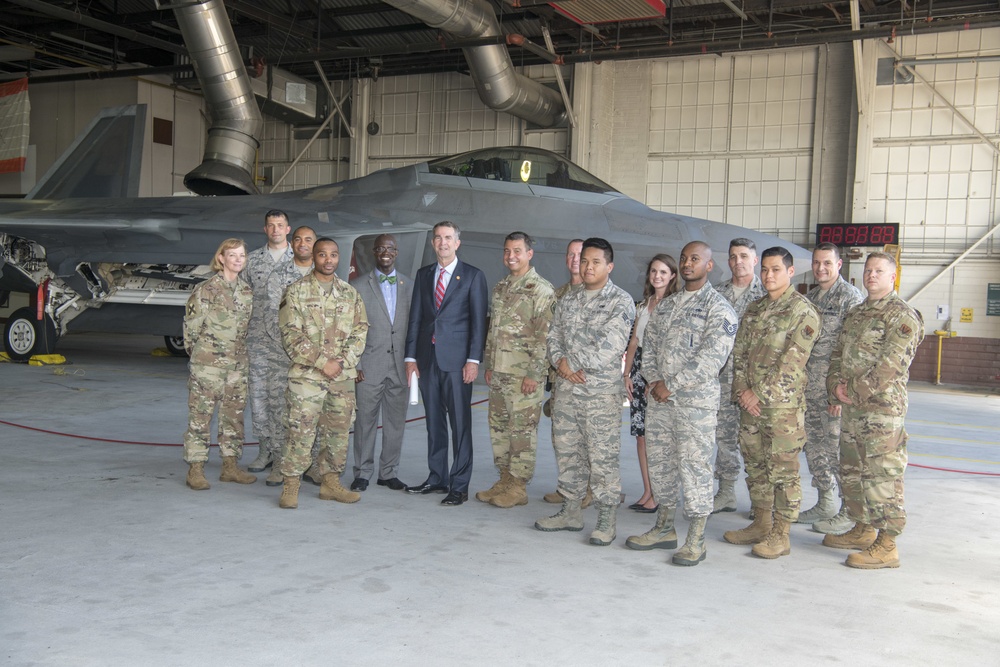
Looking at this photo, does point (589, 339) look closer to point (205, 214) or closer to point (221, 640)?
point (221, 640)

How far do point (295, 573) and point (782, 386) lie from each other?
287 centimetres

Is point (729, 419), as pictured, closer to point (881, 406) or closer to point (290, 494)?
point (881, 406)

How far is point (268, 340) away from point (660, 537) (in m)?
3.33

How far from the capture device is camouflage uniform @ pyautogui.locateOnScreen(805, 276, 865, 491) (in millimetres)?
5508

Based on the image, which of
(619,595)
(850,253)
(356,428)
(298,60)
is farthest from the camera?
(298,60)

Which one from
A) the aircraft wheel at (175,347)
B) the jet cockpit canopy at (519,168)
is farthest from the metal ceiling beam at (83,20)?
the jet cockpit canopy at (519,168)

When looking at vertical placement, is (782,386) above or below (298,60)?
below

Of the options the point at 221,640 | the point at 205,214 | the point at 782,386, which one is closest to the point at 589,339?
the point at 782,386

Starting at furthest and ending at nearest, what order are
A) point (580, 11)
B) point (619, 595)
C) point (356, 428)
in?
1. point (580, 11)
2. point (356, 428)
3. point (619, 595)

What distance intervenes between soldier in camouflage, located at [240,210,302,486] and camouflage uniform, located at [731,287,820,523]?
3.43 metres

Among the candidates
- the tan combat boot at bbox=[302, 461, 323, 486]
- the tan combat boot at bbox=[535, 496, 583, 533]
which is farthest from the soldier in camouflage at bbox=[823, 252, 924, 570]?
the tan combat boot at bbox=[302, 461, 323, 486]

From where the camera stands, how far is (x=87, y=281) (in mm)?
12219

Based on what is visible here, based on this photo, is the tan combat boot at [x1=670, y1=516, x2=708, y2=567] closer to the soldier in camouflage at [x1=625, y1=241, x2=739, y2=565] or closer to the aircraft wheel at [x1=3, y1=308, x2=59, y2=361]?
the soldier in camouflage at [x1=625, y1=241, x2=739, y2=565]

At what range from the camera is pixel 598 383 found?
4.92 m
